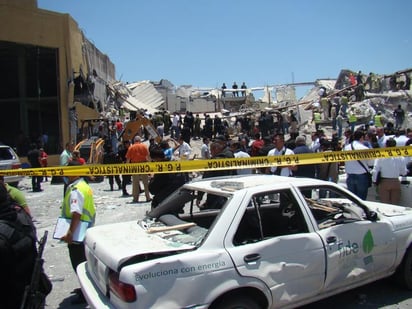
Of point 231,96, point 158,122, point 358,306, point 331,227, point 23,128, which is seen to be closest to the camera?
point 331,227

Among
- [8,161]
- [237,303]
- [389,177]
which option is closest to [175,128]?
[8,161]

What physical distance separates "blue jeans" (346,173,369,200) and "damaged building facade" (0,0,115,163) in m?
15.8

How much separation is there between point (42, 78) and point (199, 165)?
18227 mm

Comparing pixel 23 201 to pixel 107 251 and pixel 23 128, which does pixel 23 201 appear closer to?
pixel 107 251

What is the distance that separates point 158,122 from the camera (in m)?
24.8

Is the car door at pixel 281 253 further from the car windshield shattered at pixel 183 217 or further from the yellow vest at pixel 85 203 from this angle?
the yellow vest at pixel 85 203

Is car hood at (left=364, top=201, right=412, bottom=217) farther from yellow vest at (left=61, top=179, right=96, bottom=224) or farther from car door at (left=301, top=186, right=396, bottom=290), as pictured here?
yellow vest at (left=61, top=179, right=96, bottom=224)

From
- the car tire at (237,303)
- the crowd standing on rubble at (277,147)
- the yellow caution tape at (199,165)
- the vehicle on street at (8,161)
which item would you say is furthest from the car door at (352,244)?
the vehicle on street at (8,161)

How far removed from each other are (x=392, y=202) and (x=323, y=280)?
398 cm

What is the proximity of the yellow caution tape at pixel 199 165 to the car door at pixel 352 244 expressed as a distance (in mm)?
A: 1712

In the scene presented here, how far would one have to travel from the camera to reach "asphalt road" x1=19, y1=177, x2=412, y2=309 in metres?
4.54

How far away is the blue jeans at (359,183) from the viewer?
7.27 meters

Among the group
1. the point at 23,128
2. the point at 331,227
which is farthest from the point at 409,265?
the point at 23,128

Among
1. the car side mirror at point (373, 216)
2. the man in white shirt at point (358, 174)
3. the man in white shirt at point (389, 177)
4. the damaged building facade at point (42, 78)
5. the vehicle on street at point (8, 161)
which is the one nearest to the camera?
the car side mirror at point (373, 216)
